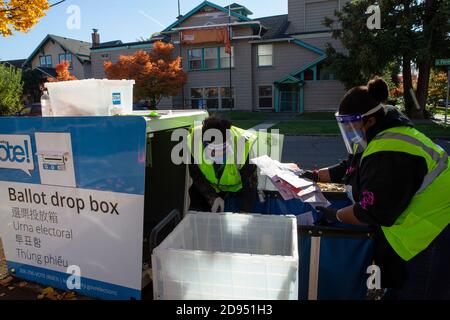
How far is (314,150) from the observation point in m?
11.2

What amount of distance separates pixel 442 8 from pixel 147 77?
54.6 ft

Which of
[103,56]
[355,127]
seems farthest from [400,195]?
[103,56]

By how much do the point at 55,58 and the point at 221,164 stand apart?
40.1m

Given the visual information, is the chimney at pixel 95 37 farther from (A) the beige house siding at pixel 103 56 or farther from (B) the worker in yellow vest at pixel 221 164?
(B) the worker in yellow vest at pixel 221 164

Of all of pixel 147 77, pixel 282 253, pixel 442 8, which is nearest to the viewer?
pixel 282 253

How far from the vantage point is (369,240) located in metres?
2.45

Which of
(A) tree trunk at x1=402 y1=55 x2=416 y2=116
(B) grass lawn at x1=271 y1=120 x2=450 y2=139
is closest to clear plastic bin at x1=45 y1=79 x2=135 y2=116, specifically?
(B) grass lawn at x1=271 y1=120 x2=450 y2=139

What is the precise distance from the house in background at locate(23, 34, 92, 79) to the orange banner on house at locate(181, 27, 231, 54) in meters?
13.1

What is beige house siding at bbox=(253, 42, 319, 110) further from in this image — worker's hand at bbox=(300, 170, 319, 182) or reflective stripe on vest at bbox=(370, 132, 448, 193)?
reflective stripe on vest at bbox=(370, 132, 448, 193)

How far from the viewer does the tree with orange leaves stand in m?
23.6

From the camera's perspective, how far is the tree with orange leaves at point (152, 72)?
23625 millimetres

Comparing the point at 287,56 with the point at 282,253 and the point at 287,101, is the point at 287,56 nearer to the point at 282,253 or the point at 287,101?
the point at 287,101

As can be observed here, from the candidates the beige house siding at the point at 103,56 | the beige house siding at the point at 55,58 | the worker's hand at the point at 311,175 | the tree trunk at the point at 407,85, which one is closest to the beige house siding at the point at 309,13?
the tree trunk at the point at 407,85
